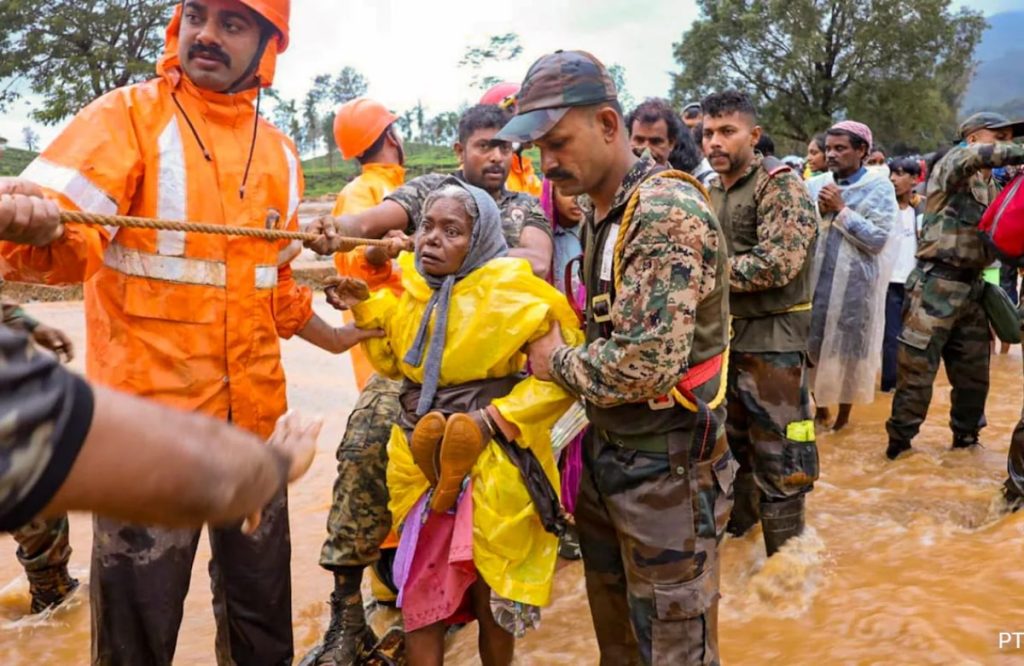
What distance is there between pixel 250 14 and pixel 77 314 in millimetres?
11648

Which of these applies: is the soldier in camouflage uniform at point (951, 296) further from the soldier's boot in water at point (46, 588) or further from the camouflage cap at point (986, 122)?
the soldier's boot in water at point (46, 588)

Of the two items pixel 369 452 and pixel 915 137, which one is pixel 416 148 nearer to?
pixel 915 137

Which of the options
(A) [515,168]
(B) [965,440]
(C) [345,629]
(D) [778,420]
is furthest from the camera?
(B) [965,440]

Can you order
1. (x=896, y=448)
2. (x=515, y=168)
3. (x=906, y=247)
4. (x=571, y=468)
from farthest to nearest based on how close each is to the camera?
1. (x=906, y=247)
2. (x=896, y=448)
3. (x=515, y=168)
4. (x=571, y=468)

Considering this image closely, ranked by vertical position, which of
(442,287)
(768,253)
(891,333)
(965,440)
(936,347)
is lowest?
(965,440)

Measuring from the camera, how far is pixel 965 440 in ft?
18.8

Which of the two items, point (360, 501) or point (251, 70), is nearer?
point (251, 70)

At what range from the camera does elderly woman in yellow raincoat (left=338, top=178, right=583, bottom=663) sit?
8.41 ft

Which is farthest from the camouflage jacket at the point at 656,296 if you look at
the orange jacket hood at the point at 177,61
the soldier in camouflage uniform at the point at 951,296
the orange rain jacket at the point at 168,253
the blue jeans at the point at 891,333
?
the blue jeans at the point at 891,333

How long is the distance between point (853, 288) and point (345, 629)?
409cm

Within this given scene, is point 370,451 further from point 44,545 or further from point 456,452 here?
point 44,545

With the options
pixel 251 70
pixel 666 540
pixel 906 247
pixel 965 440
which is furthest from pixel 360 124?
pixel 906 247

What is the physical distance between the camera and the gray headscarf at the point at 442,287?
2.74 m

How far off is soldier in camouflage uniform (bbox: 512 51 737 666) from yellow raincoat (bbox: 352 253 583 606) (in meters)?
0.22
